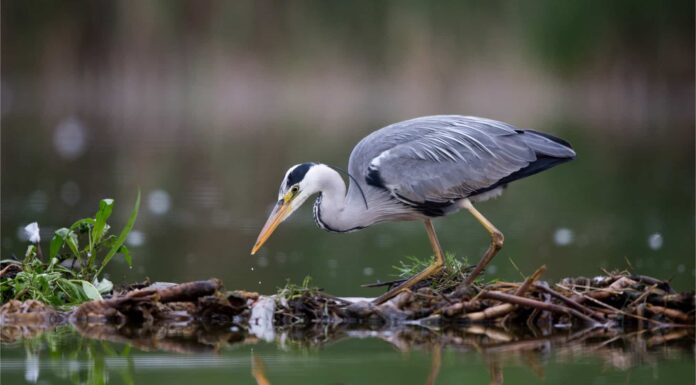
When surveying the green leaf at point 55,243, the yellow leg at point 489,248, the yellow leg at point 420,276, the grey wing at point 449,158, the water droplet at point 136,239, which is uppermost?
the grey wing at point 449,158

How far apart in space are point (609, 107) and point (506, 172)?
22754mm

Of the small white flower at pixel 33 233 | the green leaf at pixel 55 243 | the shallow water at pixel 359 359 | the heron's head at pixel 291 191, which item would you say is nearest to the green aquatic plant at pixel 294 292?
the shallow water at pixel 359 359

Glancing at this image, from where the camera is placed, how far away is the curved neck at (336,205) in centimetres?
763

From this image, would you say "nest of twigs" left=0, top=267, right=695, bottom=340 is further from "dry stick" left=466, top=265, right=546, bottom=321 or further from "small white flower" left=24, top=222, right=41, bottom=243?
"small white flower" left=24, top=222, right=41, bottom=243

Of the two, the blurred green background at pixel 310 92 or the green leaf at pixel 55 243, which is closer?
the green leaf at pixel 55 243

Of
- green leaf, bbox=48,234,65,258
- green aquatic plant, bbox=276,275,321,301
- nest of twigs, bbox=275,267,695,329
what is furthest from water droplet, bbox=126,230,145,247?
nest of twigs, bbox=275,267,695,329

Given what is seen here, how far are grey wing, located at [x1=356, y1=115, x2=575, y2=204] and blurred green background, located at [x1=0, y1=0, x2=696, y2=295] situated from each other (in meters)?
6.05

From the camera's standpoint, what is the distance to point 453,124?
26.2ft

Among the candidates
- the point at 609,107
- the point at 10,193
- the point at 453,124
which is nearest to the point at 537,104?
the point at 609,107

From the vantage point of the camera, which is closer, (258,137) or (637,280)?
(637,280)

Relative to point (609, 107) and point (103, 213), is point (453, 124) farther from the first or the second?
point (609, 107)

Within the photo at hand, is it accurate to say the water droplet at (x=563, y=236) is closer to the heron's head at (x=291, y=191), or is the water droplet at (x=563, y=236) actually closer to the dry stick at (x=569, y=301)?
the heron's head at (x=291, y=191)

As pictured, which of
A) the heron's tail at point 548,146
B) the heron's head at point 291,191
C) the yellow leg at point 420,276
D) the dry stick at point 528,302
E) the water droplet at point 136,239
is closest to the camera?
the dry stick at point 528,302

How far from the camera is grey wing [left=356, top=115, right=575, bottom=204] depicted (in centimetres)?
777
